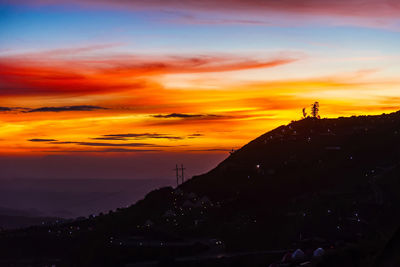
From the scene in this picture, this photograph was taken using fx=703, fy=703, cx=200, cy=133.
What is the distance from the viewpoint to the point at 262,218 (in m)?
103

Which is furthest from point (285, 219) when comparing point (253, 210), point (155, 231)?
point (155, 231)

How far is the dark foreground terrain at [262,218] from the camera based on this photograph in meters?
85.6

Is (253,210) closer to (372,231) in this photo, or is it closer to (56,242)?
(372,231)

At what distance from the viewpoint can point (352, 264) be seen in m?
61.0

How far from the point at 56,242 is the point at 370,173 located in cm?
5263

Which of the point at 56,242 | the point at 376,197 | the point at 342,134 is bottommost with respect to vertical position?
the point at 56,242

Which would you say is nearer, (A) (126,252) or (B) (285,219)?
(A) (126,252)

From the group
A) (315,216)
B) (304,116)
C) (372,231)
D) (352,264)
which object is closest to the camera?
(352,264)

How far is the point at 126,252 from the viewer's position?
9081cm

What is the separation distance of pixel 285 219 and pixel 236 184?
32.9 meters

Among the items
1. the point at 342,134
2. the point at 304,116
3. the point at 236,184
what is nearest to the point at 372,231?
the point at 236,184

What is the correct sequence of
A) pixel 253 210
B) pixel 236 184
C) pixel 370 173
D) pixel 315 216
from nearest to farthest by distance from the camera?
pixel 315 216, pixel 253 210, pixel 370 173, pixel 236 184

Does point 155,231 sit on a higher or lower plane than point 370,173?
lower

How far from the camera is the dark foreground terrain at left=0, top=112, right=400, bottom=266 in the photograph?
85.6 m
